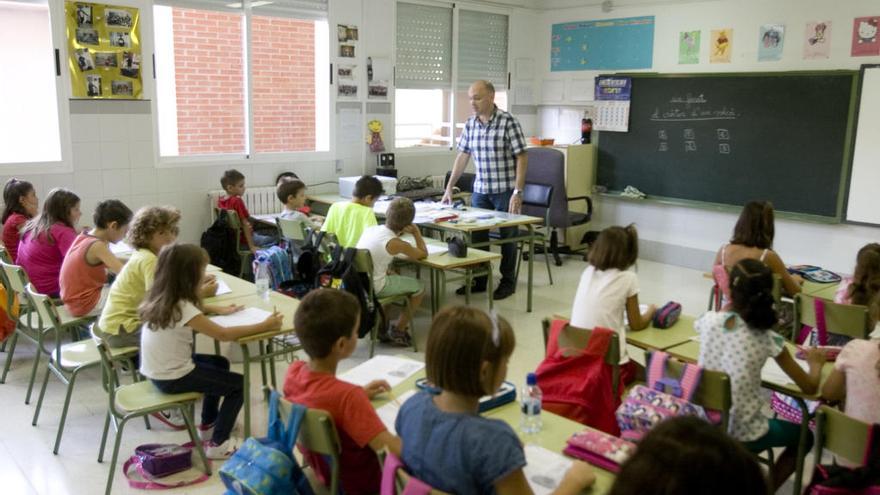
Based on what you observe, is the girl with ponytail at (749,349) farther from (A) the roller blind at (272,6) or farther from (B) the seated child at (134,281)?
(A) the roller blind at (272,6)

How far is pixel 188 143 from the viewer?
283 inches

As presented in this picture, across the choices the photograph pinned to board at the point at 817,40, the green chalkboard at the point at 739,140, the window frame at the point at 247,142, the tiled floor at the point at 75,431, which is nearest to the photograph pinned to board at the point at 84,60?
the window frame at the point at 247,142

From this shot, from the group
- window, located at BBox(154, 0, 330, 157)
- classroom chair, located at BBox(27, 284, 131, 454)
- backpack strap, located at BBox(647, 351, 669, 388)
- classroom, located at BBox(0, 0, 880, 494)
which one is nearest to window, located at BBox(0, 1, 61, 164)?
classroom, located at BBox(0, 0, 880, 494)

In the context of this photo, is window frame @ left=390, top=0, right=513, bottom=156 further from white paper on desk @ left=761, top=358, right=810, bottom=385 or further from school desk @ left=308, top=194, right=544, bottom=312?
white paper on desk @ left=761, top=358, right=810, bottom=385

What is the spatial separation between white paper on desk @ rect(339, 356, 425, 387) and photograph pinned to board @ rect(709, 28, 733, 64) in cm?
598

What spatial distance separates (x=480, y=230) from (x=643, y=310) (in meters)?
2.43

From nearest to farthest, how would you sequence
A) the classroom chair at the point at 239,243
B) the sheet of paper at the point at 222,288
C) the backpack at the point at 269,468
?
the backpack at the point at 269,468 → the sheet of paper at the point at 222,288 → the classroom chair at the point at 239,243

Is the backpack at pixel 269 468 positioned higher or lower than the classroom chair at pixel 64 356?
higher

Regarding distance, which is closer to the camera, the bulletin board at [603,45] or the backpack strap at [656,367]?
the backpack strap at [656,367]

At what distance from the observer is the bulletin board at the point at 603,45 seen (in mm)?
8102

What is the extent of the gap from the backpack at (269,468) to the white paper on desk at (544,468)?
664mm

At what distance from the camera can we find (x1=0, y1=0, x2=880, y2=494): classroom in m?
2.34

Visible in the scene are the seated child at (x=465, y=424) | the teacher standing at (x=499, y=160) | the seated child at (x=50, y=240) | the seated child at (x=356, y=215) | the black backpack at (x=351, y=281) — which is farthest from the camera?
the teacher standing at (x=499, y=160)

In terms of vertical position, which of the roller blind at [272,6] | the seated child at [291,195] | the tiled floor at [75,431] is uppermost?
the roller blind at [272,6]
